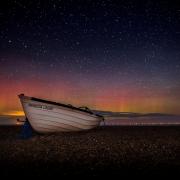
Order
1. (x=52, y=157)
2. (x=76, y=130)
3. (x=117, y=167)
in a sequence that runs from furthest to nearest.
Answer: (x=76, y=130) → (x=52, y=157) → (x=117, y=167)

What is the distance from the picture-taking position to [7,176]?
9.11m

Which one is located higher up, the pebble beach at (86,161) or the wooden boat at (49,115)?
the wooden boat at (49,115)

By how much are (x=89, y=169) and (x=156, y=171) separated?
86.8 inches

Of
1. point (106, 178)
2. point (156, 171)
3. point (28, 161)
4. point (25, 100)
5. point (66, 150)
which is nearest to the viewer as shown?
point (106, 178)

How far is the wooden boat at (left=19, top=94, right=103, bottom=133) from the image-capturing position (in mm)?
21447

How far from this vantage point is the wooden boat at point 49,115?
2145 centimetres

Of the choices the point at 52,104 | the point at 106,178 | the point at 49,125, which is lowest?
the point at 106,178

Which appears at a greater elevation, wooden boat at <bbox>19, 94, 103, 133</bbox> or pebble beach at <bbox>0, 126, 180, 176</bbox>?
wooden boat at <bbox>19, 94, 103, 133</bbox>

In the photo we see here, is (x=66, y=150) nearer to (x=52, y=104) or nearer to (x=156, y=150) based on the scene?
(x=156, y=150)

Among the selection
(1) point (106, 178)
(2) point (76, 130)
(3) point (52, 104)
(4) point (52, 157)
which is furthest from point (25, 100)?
(1) point (106, 178)

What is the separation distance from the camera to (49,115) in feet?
72.1

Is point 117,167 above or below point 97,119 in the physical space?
below

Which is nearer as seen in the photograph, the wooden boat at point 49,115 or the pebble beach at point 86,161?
the pebble beach at point 86,161

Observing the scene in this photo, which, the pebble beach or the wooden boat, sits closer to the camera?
the pebble beach
